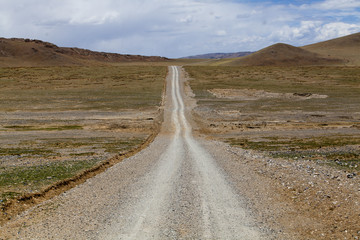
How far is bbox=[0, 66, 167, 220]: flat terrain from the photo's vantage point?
20938 mm

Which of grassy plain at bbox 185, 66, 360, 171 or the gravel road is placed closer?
the gravel road

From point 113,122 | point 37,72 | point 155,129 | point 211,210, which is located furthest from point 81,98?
point 211,210

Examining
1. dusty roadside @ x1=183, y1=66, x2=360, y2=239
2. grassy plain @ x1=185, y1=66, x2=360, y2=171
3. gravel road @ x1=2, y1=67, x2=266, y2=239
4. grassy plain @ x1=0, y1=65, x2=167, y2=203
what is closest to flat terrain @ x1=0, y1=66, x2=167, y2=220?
grassy plain @ x1=0, y1=65, x2=167, y2=203

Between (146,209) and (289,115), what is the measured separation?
4230cm

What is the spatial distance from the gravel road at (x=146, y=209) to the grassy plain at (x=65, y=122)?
2.52 metres

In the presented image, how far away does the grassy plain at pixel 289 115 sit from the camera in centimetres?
2848

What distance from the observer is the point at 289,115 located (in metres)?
51.9

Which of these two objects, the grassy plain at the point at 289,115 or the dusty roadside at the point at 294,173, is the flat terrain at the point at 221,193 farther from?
the grassy plain at the point at 289,115

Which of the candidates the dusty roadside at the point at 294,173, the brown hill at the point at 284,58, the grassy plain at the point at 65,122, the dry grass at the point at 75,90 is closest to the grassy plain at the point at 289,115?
the dusty roadside at the point at 294,173

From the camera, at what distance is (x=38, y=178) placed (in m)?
18.3

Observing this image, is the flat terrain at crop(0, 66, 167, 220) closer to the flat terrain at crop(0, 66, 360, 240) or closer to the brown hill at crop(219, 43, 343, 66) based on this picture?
the flat terrain at crop(0, 66, 360, 240)

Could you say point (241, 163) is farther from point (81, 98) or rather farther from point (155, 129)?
point (81, 98)

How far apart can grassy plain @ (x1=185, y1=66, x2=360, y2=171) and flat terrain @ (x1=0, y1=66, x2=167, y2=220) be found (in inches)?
389

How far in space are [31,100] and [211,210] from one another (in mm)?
63827
